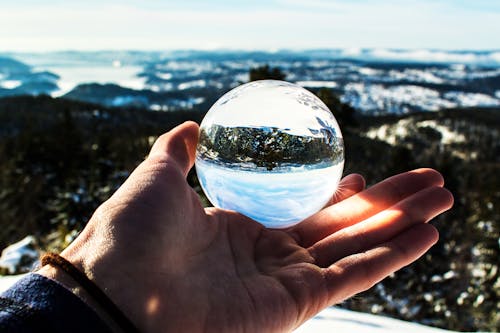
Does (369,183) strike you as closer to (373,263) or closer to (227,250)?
(373,263)

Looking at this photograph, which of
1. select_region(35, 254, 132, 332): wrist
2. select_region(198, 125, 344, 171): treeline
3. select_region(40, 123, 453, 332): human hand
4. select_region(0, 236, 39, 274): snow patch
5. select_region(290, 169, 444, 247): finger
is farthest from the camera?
select_region(0, 236, 39, 274): snow patch

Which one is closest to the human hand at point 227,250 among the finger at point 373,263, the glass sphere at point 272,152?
the finger at point 373,263

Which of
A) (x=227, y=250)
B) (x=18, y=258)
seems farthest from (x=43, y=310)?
(x=18, y=258)

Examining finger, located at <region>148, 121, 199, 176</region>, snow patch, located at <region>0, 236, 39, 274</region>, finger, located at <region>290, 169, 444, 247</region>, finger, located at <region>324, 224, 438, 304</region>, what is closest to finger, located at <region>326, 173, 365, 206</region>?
finger, located at <region>290, 169, 444, 247</region>

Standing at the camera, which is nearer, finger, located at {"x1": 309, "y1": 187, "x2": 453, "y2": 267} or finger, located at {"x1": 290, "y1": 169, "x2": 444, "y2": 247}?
finger, located at {"x1": 309, "y1": 187, "x2": 453, "y2": 267}

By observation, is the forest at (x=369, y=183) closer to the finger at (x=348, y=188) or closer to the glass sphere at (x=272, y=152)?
the finger at (x=348, y=188)

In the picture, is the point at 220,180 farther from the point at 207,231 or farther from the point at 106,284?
the point at 106,284

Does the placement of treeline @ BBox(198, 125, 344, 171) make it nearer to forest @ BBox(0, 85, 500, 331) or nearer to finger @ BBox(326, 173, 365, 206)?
finger @ BBox(326, 173, 365, 206)

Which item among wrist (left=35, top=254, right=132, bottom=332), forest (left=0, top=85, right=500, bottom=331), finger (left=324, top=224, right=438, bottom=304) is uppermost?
wrist (left=35, top=254, right=132, bottom=332)
